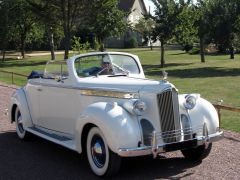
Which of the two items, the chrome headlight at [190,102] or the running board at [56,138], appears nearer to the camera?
the chrome headlight at [190,102]

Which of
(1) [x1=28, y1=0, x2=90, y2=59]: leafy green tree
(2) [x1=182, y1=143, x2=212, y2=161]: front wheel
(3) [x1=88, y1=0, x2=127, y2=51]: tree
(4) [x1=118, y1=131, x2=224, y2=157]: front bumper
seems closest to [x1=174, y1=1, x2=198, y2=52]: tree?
(3) [x1=88, y1=0, x2=127, y2=51]: tree

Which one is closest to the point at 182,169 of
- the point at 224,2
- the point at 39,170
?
the point at 39,170

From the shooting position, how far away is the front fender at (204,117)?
6645 mm

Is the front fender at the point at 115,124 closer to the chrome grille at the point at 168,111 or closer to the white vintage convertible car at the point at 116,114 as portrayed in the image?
the white vintage convertible car at the point at 116,114

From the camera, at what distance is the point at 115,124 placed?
19.5ft

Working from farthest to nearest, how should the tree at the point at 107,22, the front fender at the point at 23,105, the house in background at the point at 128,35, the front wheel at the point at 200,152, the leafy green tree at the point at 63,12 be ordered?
the house in background at the point at 128,35, the tree at the point at 107,22, the leafy green tree at the point at 63,12, the front fender at the point at 23,105, the front wheel at the point at 200,152

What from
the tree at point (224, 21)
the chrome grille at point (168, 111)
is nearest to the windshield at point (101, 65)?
the chrome grille at point (168, 111)

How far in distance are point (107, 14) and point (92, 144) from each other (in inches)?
1452

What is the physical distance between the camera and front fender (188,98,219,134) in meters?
6.64

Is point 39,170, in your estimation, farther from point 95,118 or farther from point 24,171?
point 95,118

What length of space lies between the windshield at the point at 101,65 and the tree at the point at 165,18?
26169 mm

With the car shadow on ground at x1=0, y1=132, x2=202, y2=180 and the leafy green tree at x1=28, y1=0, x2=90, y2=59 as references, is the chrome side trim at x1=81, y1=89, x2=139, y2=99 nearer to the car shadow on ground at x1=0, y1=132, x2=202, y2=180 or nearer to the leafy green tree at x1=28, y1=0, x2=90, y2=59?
the car shadow on ground at x1=0, y1=132, x2=202, y2=180

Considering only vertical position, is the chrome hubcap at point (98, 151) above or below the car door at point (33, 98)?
below

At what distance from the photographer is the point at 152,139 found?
590cm
